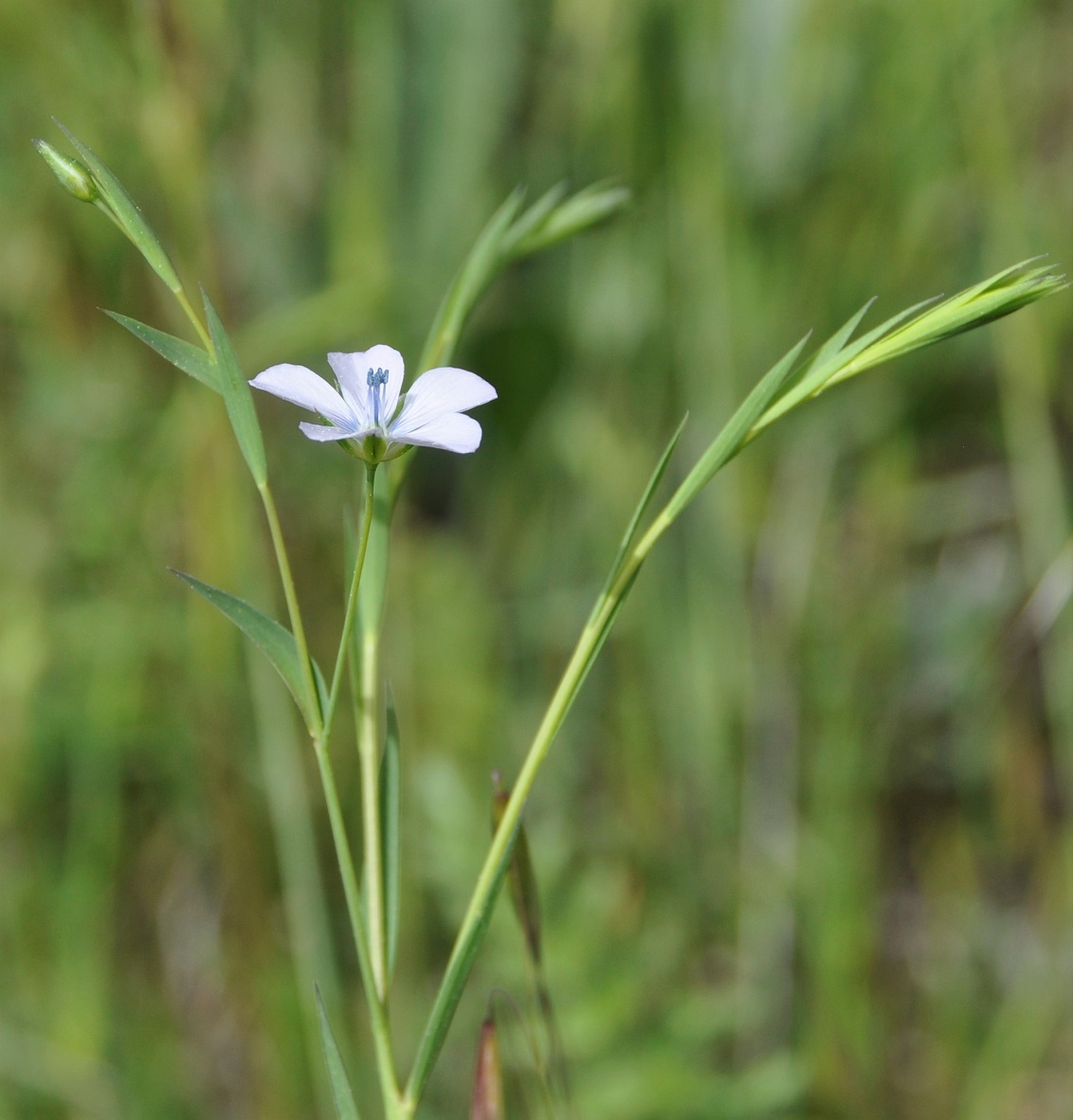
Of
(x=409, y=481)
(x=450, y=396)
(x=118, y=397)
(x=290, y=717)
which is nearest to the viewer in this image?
(x=450, y=396)

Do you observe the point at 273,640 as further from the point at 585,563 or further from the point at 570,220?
the point at 585,563

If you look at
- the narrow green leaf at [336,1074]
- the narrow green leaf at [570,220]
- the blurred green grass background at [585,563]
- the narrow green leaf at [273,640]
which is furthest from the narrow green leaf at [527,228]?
the blurred green grass background at [585,563]

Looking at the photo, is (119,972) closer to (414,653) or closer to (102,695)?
(102,695)

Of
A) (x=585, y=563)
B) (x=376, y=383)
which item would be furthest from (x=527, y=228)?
(x=585, y=563)

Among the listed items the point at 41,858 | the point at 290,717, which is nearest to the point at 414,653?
the point at 290,717

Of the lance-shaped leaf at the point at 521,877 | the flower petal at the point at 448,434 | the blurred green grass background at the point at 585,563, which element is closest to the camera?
the flower petal at the point at 448,434

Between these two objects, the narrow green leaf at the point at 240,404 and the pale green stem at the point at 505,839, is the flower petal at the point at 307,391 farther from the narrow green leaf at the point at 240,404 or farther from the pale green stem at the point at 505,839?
the pale green stem at the point at 505,839
